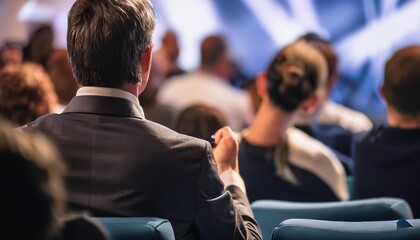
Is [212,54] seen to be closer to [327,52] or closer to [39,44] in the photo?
[39,44]

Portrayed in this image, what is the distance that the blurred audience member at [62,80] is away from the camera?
15.2 ft

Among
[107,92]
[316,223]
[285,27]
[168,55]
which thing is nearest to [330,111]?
[285,27]

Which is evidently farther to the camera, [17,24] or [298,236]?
[17,24]

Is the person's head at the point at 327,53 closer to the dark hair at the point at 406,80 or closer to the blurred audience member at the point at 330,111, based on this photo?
the blurred audience member at the point at 330,111

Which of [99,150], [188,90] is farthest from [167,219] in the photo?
[188,90]

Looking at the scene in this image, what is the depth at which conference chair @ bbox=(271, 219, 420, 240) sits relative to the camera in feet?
6.92

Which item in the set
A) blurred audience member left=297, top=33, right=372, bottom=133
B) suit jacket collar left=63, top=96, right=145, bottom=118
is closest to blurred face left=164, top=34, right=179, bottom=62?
blurred audience member left=297, top=33, right=372, bottom=133

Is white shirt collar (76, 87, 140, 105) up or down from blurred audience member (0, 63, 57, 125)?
up

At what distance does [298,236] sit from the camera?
2.13 meters

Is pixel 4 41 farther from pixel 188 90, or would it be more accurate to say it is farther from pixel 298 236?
pixel 298 236

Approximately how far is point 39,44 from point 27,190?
5.54 m

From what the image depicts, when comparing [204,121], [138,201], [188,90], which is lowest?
[188,90]

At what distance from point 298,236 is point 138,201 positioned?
0.39 m

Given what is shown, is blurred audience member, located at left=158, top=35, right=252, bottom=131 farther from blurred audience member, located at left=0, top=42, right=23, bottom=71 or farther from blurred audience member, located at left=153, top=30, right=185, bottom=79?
blurred audience member, located at left=0, top=42, right=23, bottom=71
